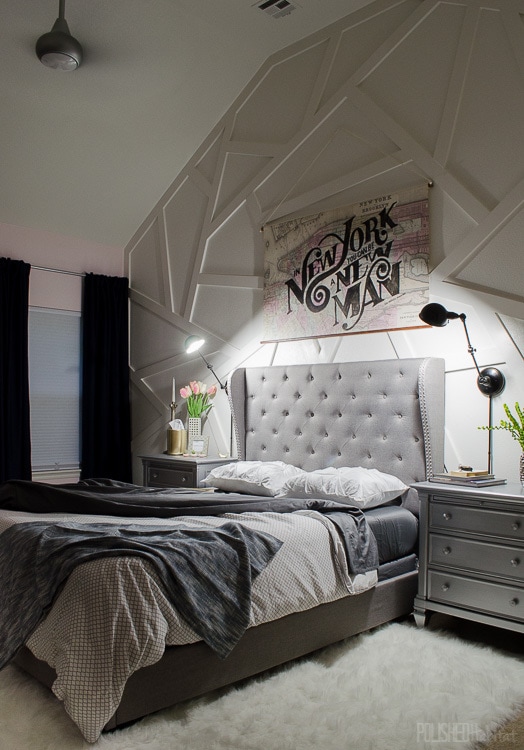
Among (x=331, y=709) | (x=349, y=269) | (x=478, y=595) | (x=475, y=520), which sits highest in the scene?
(x=349, y=269)

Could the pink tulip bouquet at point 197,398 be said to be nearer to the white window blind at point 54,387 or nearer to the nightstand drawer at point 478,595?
the white window blind at point 54,387

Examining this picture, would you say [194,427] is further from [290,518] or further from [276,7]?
[276,7]

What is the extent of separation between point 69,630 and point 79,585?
0.47 feet

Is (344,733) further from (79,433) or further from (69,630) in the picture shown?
(79,433)

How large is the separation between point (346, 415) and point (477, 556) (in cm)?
126

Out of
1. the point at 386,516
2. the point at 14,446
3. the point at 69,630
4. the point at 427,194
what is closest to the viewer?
the point at 69,630

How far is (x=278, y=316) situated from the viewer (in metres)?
4.63

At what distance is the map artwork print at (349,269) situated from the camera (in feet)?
12.7

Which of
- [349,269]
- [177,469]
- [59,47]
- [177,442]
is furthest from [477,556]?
[59,47]

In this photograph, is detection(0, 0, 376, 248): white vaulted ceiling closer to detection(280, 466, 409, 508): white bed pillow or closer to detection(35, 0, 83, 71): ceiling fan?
detection(35, 0, 83, 71): ceiling fan

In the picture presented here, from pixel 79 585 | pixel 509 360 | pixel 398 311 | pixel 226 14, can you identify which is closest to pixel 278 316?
pixel 398 311

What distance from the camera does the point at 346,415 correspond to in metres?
4.04

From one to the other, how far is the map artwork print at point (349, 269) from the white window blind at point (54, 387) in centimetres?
190

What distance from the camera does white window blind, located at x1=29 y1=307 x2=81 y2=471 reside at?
5.37 meters
